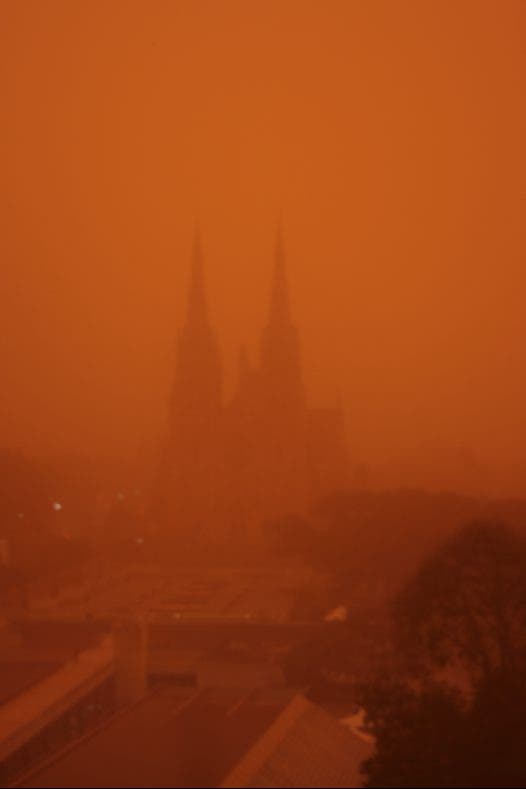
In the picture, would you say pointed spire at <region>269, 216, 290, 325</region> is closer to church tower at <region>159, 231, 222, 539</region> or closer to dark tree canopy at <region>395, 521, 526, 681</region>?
church tower at <region>159, 231, 222, 539</region>

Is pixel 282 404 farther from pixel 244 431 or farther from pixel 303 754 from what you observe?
pixel 303 754

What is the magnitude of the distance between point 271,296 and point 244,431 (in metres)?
3.64

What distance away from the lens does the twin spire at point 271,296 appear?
29359 millimetres

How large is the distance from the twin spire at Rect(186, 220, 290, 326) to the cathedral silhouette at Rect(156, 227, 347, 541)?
0.03 m

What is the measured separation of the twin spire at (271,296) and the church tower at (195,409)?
26mm

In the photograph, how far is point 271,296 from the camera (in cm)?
2944

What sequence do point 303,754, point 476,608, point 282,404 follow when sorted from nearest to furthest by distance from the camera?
point 303,754, point 476,608, point 282,404

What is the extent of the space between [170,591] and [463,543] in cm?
979

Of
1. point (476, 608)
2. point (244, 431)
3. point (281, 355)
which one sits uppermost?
point (476, 608)

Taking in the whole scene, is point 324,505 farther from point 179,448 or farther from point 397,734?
point 397,734

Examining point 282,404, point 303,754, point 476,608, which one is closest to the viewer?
point 303,754

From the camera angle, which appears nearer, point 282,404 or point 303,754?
point 303,754

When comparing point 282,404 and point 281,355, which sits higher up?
point 281,355

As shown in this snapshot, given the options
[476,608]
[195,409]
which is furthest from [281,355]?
[476,608]
